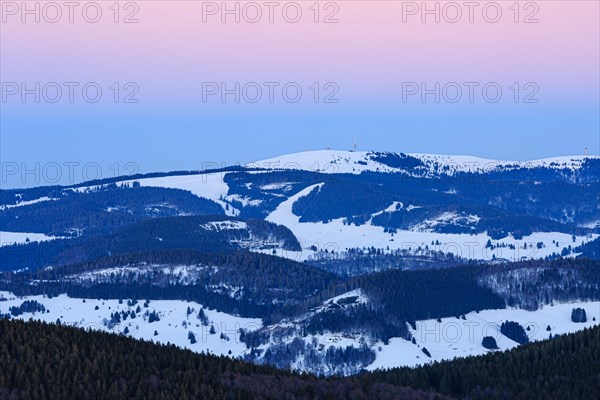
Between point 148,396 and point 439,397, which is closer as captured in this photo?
point 148,396

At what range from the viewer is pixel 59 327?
198375 mm

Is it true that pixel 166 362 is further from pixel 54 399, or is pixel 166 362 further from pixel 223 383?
pixel 54 399

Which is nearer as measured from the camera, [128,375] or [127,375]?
[127,375]

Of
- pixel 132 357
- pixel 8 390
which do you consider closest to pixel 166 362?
pixel 132 357

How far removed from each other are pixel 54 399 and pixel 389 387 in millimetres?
51597

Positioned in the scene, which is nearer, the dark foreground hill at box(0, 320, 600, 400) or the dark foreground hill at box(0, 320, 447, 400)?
the dark foreground hill at box(0, 320, 447, 400)

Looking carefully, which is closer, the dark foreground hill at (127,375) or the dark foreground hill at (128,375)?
the dark foreground hill at (127,375)

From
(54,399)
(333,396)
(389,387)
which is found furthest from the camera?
(389,387)

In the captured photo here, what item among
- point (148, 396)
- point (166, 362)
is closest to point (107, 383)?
point (148, 396)

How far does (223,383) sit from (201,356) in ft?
74.3

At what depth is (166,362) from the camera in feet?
616

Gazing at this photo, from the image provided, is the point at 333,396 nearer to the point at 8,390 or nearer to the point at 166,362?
the point at 166,362

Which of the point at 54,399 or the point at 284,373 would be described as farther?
the point at 284,373

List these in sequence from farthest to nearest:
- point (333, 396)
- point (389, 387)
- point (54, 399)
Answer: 1. point (389, 387)
2. point (333, 396)
3. point (54, 399)
